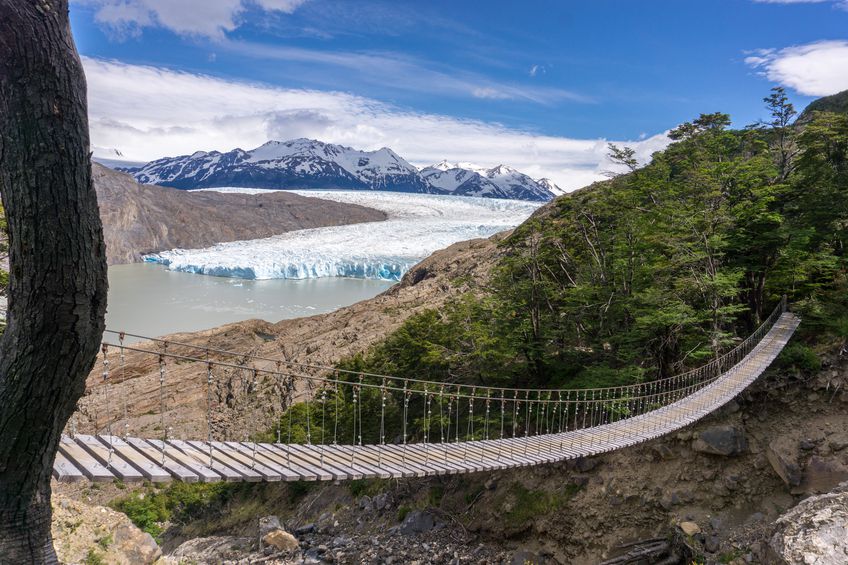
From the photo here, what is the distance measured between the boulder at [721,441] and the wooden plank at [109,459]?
23.1 feet

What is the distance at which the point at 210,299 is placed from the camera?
30.0 meters

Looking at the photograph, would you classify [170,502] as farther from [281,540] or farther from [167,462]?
[167,462]

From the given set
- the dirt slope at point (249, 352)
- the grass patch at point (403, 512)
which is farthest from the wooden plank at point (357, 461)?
the dirt slope at point (249, 352)

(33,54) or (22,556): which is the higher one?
(33,54)

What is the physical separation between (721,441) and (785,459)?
0.74 meters

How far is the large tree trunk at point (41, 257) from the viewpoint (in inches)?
A: 63.4

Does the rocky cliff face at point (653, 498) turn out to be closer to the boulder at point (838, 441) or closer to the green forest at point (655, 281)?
the boulder at point (838, 441)

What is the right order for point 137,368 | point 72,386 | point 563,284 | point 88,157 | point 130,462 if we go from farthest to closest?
point 137,368 < point 563,284 < point 130,462 < point 72,386 < point 88,157

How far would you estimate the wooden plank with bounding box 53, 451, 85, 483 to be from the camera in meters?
2.73

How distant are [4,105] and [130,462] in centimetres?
231

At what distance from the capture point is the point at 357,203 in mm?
58406

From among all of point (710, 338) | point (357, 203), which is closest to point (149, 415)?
point (710, 338)

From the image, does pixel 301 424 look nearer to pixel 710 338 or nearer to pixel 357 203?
pixel 710 338

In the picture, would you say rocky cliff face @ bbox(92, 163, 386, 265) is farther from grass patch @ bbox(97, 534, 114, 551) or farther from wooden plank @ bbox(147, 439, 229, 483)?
wooden plank @ bbox(147, 439, 229, 483)
